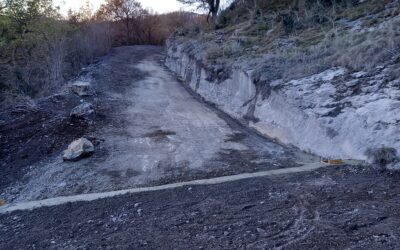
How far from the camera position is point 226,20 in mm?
20703

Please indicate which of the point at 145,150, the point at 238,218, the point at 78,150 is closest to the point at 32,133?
the point at 78,150

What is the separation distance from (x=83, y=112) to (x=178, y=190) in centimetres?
475

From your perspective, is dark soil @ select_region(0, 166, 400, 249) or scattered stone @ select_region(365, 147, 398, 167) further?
scattered stone @ select_region(365, 147, 398, 167)

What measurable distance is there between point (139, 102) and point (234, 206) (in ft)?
25.3

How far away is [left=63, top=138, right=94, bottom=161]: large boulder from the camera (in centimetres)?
721

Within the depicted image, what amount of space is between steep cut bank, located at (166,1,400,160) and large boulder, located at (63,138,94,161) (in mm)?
3901

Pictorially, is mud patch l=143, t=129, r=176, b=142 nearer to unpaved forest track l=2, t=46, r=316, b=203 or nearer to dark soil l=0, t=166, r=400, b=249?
unpaved forest track l=2, t=46, r=316, b=203

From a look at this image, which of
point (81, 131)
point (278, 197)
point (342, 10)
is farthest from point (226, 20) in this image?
point (278, 197)

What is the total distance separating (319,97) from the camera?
756cm

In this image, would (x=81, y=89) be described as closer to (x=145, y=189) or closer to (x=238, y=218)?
(x=145, y=189)

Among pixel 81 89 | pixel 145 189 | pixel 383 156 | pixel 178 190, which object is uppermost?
pixel 383 156

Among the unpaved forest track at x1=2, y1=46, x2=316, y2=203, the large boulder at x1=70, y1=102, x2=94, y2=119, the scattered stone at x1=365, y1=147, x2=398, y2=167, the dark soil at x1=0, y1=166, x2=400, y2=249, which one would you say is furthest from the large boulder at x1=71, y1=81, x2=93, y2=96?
the scattered stone at x1=365, y1=147, x2=398, y2=167

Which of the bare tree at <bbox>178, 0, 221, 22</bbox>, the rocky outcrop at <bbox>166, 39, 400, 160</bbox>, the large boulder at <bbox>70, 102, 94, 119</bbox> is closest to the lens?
the rocky outcrop at <bbox>166, 39, 400, 160</bbox>

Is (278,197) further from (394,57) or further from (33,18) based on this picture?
(33,18)
